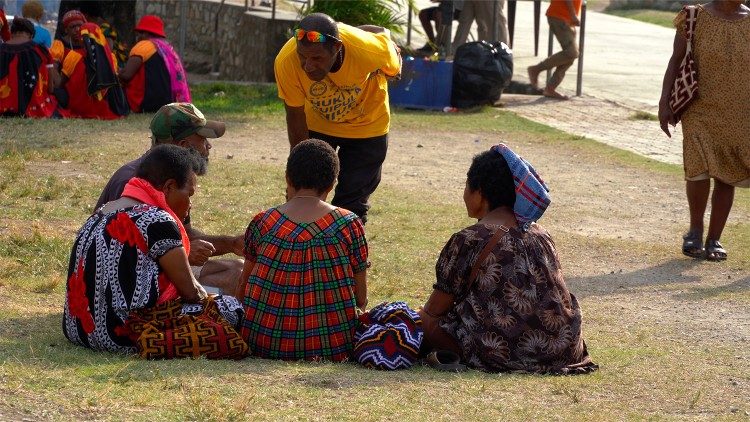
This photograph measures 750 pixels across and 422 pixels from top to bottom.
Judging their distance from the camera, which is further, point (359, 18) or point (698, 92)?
point (359, 18)

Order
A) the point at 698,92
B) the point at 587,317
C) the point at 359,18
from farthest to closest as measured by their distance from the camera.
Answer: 1. the point at 359,18
2. the point at 698,92
3. the point at 587,317

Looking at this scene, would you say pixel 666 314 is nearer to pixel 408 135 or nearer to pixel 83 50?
pixel 408 135

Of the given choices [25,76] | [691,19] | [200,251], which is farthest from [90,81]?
[200,251]

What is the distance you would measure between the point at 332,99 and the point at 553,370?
2.28 metres

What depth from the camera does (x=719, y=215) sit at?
325 inches

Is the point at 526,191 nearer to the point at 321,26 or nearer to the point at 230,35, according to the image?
the point at 321,26

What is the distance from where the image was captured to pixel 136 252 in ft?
16.9

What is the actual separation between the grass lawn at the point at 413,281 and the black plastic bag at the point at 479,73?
526 mm

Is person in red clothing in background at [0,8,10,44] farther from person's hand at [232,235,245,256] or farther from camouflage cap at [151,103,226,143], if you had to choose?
person's hand at [232,235,245,256]

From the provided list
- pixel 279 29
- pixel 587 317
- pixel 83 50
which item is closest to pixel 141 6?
pixel 279 29

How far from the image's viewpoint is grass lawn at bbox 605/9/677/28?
28.0 meters

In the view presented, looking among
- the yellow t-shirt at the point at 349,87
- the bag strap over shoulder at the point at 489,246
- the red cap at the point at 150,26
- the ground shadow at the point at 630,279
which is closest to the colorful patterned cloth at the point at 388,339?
the bag strap over shoulder at the point at 489,246

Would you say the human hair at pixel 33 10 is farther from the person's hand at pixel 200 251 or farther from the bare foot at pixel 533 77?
the person's hand at pixel 200 251

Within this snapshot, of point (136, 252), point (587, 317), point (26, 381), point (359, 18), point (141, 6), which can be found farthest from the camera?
point (141, 6)
